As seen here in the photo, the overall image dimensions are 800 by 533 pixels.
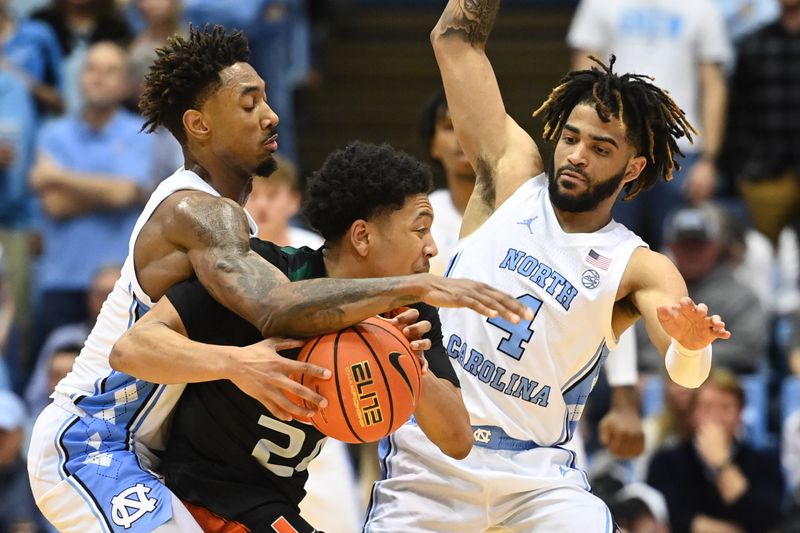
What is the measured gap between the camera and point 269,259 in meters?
4.68

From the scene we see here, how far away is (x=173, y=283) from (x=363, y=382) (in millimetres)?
732

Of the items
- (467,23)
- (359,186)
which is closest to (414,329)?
(359,186)

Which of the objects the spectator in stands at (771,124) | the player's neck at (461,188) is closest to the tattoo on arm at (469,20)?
the player's neck at (461,188)

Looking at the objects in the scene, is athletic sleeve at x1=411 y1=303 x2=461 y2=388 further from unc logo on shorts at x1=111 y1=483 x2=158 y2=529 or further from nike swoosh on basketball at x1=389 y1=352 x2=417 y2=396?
unc logo on shorts at x1=111 y1=483 x2=158 y2=529

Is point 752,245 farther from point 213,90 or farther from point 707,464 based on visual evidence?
point 213,90

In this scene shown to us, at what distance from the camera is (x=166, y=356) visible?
432cm

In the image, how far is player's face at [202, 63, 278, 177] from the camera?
4.86 meters

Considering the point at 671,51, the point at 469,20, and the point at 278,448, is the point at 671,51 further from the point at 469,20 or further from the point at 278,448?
the point at 278,448

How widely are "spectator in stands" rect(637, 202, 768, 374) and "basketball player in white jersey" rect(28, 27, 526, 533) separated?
502 centimetres

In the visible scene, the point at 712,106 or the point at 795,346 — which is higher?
the point at 712,106

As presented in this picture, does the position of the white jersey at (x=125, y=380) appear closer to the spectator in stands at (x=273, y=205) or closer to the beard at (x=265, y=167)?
the beard at (x=265, y=167)

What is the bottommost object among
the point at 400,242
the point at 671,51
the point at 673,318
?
the point at 673,318

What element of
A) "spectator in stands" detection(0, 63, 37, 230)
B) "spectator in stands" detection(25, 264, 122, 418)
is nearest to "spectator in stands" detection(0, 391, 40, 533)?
"spectator in stands" detection(25, 264, 122, 418)

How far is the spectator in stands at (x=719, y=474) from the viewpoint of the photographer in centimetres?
844
